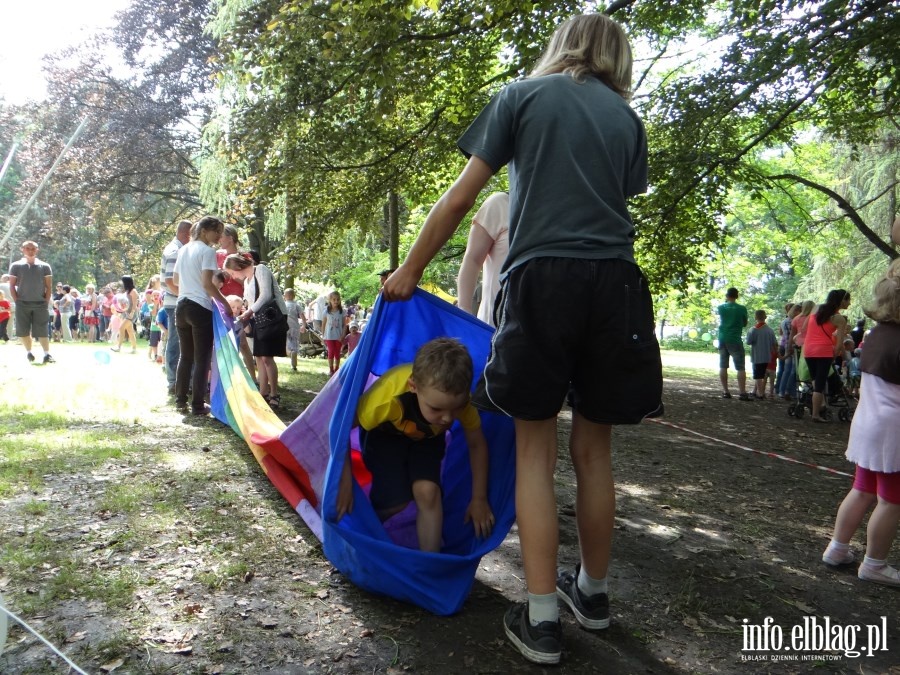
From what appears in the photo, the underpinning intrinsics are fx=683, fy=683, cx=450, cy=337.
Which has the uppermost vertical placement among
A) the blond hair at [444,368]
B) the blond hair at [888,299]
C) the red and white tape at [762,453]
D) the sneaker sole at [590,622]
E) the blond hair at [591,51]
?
the blond hair at [591,51]

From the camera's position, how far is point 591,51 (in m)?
2.24

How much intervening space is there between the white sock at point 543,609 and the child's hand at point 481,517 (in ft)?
1.46

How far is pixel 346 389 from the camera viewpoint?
260cm

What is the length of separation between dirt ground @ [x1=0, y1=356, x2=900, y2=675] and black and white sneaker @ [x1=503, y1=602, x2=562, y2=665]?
0.16 feet

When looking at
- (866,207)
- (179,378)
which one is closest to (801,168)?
(866,207)

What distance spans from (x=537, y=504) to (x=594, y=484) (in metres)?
0.25

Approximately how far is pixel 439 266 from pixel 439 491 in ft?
52.3

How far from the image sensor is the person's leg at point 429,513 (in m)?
2.65

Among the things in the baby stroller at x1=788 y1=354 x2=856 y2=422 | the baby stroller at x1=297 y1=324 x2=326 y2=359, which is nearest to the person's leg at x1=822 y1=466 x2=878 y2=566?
the baby stroller at x1=788 y1=354 x2=856 y2=422

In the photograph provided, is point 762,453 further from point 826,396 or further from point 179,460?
point 179,460

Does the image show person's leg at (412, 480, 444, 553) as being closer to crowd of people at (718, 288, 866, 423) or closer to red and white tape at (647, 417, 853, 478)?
red and white tape at (647, 417, 853, 478)

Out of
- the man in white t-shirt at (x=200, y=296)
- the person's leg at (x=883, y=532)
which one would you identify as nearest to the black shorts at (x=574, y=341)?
the person's leg at (x=883, y=532)

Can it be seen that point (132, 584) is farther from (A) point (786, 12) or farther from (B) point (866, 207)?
(B) point (866, 207)

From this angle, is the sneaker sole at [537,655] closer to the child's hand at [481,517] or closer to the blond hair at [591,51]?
the child's hand at [481,517]
